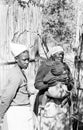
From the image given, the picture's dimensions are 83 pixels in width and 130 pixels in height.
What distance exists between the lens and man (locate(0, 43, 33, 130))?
4457mm

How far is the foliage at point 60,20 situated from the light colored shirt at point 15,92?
7.29m

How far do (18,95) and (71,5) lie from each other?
9.38m

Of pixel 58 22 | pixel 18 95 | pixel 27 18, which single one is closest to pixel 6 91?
pixel 18 95

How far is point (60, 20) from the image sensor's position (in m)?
12.7

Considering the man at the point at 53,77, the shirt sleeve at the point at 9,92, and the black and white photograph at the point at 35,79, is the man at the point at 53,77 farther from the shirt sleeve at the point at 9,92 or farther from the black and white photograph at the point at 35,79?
the shirt sleeve at the point at 9,92

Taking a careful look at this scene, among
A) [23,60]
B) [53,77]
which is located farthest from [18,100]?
[53,77]

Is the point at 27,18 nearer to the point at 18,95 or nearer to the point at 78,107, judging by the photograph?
the point at 78,107

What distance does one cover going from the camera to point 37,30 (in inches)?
288

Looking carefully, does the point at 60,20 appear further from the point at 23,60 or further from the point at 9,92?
the point at 9,92

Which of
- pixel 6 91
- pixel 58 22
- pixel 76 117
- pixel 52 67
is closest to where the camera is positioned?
pixel 6 91

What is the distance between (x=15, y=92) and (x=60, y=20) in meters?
8.55

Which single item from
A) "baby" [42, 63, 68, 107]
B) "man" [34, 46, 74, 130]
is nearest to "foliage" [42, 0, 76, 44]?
"man" [34, 46, 74, 130]

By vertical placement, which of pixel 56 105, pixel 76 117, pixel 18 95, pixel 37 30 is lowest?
pixel 76 117

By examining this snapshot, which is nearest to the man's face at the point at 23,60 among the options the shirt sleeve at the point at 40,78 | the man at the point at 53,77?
the man at the point at 53,77
